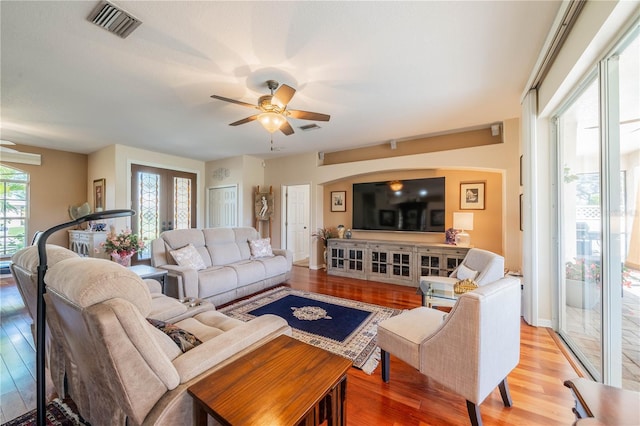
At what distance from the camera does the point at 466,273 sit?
114 inches

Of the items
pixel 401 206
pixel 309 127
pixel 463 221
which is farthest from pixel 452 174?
pixel 309 127

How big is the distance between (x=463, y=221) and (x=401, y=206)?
3.59 feet

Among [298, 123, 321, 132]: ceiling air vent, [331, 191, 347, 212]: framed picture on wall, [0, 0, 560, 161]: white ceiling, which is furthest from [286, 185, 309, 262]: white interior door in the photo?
[0, 0, 560, 161]: white ceiling

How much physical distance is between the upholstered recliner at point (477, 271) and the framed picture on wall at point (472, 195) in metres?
1.52

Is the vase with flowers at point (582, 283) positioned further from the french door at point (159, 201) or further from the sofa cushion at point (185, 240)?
the french door at point (159, 201)

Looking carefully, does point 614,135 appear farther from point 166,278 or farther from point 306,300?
point 166,278

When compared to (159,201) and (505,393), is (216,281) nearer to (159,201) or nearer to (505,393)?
(505,393)

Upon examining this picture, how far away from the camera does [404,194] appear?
4.79 m

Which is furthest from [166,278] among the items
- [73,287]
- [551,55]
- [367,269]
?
[551,55]

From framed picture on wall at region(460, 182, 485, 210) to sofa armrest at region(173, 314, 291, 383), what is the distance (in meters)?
4.05

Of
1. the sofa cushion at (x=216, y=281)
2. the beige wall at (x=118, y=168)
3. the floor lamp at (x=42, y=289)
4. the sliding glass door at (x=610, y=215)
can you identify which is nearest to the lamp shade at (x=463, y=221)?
the sliding glass door at (x=610, y=215)

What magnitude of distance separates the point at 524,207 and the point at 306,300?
2.97m

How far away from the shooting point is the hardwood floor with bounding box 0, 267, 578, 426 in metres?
1.55

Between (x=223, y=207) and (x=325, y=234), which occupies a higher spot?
(x=223, y=207)
